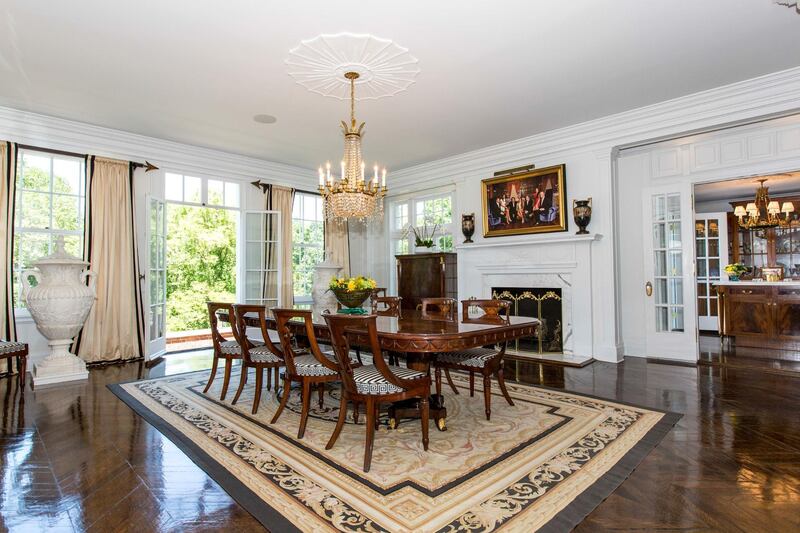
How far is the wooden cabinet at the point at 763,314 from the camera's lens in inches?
220

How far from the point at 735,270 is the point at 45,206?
979 cm

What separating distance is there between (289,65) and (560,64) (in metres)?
2.37

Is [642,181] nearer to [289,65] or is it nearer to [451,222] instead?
[451,222]

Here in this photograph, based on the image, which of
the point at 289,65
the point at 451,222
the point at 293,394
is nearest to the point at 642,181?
the point at 451,222

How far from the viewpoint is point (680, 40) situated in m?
3.39

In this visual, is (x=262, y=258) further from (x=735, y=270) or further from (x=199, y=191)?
(x=735, y=270)

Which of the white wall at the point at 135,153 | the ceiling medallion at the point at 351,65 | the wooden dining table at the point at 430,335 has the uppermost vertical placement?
the ceiling medallion at the point at 351,65

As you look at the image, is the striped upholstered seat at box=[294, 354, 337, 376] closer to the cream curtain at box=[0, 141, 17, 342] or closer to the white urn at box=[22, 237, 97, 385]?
the white urn at box=[22, 237, 97, 385]

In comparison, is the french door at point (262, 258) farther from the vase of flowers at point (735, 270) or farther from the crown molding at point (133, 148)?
the vase of flowers at point (735, 270)

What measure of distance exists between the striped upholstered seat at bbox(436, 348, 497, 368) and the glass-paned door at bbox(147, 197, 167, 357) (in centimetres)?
418

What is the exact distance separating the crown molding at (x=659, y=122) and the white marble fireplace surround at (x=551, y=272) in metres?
1.16

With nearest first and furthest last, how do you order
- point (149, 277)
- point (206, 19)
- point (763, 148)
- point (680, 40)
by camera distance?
point (206, 19) → point (680, 40) → point (763, 148) → point (149, 277)

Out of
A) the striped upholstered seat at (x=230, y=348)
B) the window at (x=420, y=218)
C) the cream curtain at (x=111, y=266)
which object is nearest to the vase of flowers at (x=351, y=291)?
the striped upholstered seat at (x=230, y=348)

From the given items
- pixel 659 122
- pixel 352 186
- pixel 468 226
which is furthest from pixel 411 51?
pixel 468 226
